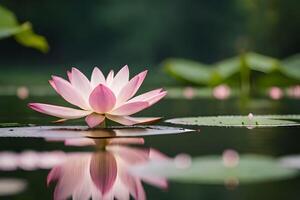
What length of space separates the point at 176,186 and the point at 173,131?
73 cm

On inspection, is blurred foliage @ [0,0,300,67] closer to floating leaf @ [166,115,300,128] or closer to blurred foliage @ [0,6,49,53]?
blurred foliage @ [0,6,49,53]

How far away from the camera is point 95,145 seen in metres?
1.35

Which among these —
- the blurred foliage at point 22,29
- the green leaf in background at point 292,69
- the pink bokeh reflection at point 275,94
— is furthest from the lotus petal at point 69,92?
the green leaf in background at point 292,69

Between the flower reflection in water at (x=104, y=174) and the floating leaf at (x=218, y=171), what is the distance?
0.05ft

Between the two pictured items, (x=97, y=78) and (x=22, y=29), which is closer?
(x=97, y=78)

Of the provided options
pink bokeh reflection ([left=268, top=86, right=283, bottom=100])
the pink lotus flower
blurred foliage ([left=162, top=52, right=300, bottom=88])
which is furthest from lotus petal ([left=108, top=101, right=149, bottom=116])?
blurred foliage ([left=162, top=52, right=300, bottom=88])

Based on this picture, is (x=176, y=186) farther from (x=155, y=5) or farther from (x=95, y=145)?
(x=155, y=5)

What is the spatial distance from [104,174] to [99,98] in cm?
52

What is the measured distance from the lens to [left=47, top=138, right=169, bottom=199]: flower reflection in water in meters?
0.83

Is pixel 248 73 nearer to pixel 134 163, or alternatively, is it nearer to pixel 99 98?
pixel 99 98

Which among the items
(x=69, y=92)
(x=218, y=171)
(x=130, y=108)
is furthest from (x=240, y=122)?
(x=218, y=171)

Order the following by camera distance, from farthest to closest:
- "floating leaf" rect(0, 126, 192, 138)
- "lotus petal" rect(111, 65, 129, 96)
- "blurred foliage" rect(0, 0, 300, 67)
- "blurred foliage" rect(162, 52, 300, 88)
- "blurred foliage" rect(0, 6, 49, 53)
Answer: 1. "blurred foliage" rect(0, 0, 300, 67)
2. "blurred foliage" rect(162, 52, 300, 88)
3. "blurred foliage" rect(0, 6, 49, 53)
4. "lotus petal" rect(111, 65, 129, 96)
5. "floating leaf" rect(0, 126, 192, 138)

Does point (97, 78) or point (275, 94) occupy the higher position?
point (275, 94)

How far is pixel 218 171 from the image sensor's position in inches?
34.5
